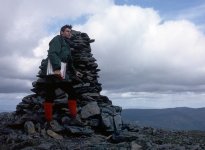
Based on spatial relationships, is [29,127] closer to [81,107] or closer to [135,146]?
[81,107]

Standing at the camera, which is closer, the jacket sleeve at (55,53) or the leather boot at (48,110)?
the jacket sleeve at (55,53)

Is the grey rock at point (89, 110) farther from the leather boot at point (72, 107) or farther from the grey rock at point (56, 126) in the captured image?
the grey rock at point (56, 126)

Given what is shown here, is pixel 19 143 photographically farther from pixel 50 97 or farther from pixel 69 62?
pixel 69 62

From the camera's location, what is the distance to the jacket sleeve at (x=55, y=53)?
16422mm

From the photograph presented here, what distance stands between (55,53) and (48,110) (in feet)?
9.88

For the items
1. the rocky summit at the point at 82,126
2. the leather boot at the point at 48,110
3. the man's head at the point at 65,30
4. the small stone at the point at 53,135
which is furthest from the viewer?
the leather boot at the point at 48,110

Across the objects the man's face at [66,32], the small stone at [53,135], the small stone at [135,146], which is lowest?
the small stone at [135,146]

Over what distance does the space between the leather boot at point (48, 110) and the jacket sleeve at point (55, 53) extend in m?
2.10

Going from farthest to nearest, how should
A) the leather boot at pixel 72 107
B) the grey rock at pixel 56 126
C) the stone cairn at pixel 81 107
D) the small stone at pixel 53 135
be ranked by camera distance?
the stone cairn at pixel 81 107 < the leather boot at pixel 72 107 < the grey rock at pixel 56 126 < the small stone at pixel 53 135

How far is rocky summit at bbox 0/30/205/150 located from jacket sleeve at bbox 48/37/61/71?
1834mm

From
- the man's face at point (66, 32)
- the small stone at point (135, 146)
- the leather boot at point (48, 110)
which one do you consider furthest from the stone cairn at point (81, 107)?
the small stone at point (135, 146)

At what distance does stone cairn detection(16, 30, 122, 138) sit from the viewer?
1858 centimetres

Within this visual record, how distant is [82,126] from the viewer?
18.7 m

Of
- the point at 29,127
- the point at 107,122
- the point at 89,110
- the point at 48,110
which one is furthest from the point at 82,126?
the point at 29,127
